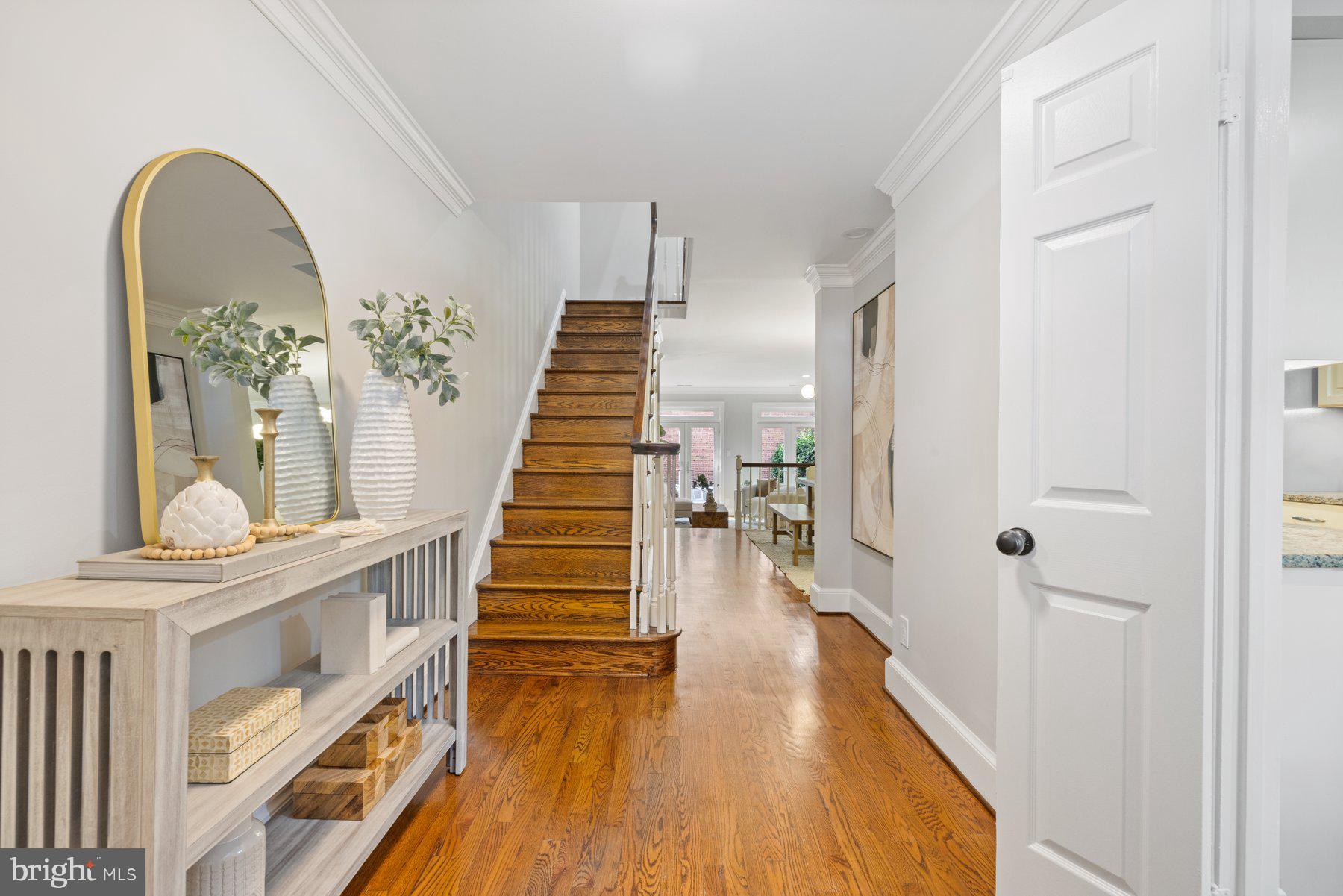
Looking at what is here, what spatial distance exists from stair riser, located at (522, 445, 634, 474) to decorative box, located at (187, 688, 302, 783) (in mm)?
2873

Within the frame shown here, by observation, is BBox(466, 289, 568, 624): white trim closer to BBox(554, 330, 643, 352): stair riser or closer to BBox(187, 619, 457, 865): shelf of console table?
BBox(554, 330, 643, 352): stair riser

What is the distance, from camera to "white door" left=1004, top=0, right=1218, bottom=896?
1138mm

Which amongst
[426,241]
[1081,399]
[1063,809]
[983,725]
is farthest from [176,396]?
[983,725]

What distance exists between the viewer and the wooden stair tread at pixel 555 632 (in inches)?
119

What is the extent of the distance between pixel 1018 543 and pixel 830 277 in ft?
10.5

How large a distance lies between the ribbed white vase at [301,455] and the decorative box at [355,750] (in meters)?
0.59

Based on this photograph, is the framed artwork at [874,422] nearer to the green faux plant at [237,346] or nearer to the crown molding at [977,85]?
the crown molding at [977,85]

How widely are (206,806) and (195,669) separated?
0.52 meters

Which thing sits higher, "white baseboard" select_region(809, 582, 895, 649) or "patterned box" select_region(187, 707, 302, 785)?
"patterned box" select_region(187, 707, 302, 785)

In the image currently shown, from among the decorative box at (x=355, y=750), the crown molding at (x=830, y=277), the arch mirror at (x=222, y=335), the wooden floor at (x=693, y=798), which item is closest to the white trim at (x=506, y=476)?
the wooden floor at (x=693, y=798)

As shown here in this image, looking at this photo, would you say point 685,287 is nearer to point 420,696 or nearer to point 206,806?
point 420,696

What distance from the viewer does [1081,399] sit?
1.33 metres

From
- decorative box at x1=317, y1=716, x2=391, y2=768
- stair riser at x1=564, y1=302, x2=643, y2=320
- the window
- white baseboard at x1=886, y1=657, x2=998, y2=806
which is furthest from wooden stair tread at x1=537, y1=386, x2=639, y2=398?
the window

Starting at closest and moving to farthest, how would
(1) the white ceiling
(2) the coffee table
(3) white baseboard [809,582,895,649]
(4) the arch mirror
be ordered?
1. (4) the arch mirror
2. (1) the white ceiling
3. (3) white baseboard [809,582,895,649]
4. (2) the coffee table
